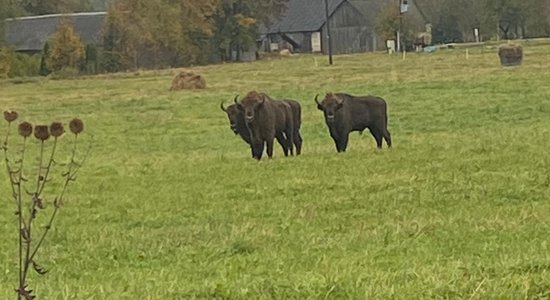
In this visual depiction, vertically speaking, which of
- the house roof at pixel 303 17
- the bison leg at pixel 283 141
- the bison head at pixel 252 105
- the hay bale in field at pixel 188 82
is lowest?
the hay bale in field at pixel 188 82

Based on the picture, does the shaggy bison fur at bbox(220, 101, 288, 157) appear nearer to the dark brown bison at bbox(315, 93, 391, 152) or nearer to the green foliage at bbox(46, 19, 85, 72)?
the dark brown bison at bbox(315, 93, 391, 152)

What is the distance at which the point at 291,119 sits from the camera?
73.4 ft

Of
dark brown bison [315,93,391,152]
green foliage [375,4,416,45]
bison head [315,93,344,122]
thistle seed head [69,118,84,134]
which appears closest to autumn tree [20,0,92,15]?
green foliage [375,4,416,45]

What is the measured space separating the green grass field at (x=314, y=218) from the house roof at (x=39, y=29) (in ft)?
222

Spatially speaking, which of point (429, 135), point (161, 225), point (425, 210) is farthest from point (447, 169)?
point (429, 135)

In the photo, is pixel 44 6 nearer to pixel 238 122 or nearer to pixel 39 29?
Answer: pixel 39 29

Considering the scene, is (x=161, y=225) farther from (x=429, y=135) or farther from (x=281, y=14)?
(x=281, y=14)

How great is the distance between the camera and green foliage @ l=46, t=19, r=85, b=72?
78.5m

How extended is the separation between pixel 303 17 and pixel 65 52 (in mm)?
35367

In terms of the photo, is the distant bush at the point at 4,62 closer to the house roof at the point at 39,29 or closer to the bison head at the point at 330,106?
the house roof at the point at 39,29

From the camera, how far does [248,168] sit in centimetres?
1795

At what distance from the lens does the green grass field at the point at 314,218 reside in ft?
23.5

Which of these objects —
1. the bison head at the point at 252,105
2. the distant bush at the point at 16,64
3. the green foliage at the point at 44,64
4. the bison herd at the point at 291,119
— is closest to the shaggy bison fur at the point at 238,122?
the bison herd at the point at 291,119

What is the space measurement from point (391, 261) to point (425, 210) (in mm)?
3743
